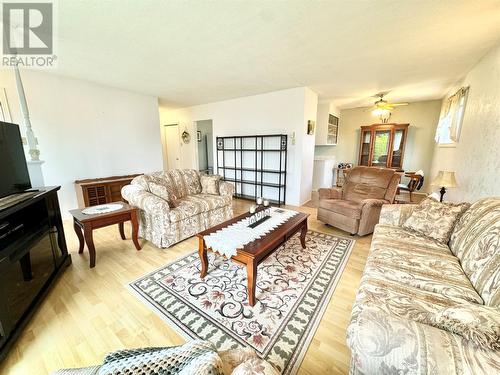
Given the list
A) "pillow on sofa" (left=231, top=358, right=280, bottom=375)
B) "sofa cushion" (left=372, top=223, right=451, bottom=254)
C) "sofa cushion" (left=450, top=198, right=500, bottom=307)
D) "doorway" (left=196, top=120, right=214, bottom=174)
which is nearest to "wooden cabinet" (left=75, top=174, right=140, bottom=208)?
"doorway" (left=196, top=120, right=214, bottom=174)

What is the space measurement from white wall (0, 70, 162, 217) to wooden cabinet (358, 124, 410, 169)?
5.72 metres

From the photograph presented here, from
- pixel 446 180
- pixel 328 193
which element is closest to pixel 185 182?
pixel 328 193

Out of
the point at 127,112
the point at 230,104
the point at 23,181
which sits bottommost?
the point at 23,181

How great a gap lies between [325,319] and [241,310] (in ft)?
2.12

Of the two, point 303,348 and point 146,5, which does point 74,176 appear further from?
point 303,348

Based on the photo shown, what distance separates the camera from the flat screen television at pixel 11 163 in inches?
63.9

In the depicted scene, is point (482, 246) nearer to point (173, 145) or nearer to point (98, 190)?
point (98, 190)

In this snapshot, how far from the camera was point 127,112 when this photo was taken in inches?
167

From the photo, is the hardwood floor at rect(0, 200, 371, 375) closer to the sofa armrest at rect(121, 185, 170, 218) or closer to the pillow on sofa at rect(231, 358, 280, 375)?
the sofa armrest at rect(121, 185, 170, 218)

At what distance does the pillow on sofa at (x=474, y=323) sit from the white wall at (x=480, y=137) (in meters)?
2.05

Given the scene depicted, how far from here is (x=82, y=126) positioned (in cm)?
369

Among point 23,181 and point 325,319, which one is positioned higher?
point 23,181

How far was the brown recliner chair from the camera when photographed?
2.78 metres

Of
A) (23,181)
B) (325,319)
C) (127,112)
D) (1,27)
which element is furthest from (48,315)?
(127,112)
